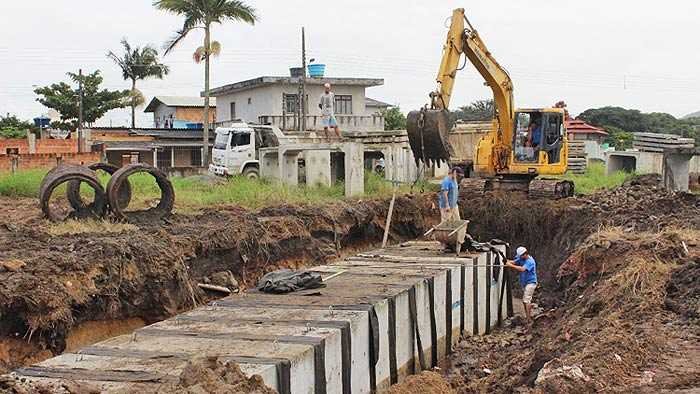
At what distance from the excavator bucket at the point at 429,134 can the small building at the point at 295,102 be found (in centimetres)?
2233

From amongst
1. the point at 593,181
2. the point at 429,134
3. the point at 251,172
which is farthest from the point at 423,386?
the point at 593,181

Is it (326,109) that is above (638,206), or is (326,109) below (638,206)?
above

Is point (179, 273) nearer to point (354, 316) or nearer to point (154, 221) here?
point (154, 221)

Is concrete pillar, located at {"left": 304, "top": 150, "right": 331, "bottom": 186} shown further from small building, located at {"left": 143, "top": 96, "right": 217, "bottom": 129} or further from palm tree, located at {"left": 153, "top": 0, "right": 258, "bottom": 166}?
small building, located at {"left": 143, "top": 96, "right": 217, "bottom": 129}

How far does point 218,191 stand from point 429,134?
697 cm

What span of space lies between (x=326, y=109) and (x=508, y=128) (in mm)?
7008

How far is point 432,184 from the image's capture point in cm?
2495

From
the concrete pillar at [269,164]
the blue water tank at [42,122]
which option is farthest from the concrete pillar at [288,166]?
the blue water tank at [42,122]

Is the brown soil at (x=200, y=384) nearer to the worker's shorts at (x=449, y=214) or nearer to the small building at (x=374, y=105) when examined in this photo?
the worker's shorts at (x=449, y=214)

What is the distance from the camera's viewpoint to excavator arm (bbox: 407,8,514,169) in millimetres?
15680

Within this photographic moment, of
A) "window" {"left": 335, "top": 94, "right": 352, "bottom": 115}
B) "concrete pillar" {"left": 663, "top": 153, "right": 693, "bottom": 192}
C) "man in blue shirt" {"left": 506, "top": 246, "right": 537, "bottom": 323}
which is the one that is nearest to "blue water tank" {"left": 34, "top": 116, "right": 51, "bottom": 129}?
"window" {"left": 335, "top": 94, "right": 352, "bottom": 115}

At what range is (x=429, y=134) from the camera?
15641 millimetres

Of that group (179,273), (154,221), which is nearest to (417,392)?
(179,273)

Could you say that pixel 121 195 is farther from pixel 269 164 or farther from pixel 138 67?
pixel 138 67
